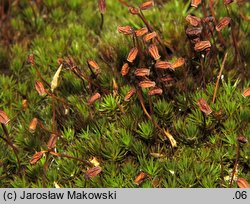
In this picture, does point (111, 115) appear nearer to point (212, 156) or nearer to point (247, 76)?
point (212, 156)

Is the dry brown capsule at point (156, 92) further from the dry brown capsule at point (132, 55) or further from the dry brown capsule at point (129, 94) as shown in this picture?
the dry brown capsule at point (132, 55)

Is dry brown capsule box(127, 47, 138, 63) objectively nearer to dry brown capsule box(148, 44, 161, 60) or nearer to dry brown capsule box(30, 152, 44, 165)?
dry brown capsule box(148, 44, 161, 60)

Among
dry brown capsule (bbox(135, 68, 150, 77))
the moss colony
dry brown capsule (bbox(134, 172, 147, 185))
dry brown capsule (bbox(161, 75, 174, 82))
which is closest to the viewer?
dry brown capsule (bbox(134, 172, 147, 185))

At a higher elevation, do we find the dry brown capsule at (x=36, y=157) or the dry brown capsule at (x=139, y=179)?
the dry brown capsule at (x=36, y=157)

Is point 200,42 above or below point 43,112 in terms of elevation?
above

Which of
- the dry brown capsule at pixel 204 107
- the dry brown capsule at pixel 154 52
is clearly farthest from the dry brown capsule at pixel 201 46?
the dry brown capsule at pixel 204 107

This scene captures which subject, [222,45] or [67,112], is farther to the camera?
[222,45]

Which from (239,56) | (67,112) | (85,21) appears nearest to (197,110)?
(239,56)

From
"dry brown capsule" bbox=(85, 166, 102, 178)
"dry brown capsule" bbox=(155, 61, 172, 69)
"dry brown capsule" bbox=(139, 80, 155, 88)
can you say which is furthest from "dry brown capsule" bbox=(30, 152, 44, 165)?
"dry brown capsule" bbox=(155, 61, 172, 69)

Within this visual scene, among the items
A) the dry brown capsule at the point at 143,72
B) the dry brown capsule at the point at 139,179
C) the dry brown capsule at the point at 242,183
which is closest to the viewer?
the dry brown capsule at the point at 242,183
